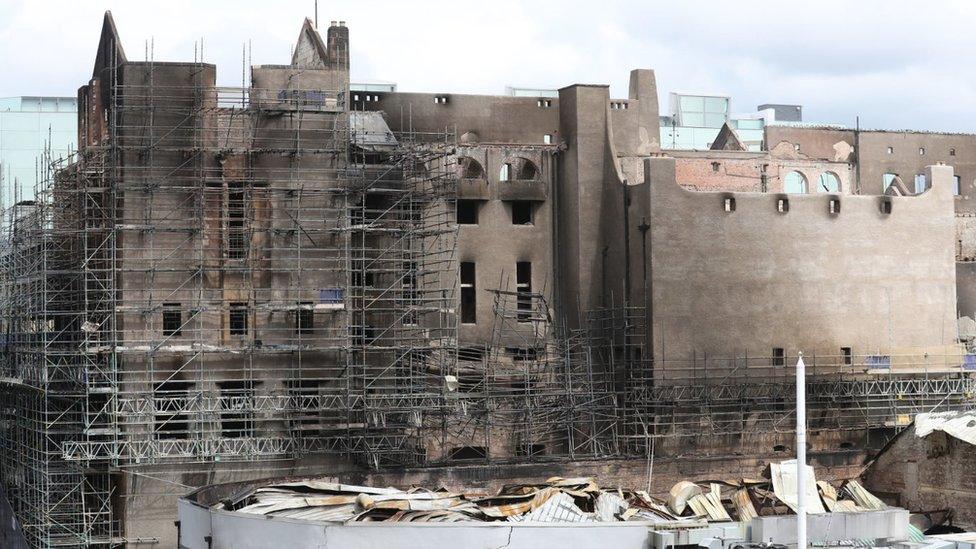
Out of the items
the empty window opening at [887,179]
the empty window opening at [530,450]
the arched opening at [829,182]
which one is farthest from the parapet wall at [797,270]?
the empty window opening at [887,179]

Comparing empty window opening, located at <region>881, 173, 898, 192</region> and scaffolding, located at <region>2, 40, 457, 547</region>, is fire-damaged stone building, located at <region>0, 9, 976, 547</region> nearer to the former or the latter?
scaffolding, located at <region>2, 40, 457, 547</region>

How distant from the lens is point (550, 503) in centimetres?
3578

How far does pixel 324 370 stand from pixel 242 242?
4.04 m

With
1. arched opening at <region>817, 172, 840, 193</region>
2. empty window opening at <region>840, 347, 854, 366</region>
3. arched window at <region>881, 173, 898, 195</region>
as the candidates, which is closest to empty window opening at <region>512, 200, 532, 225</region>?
empty window opening at <region>840, 347, 854, 366</region>

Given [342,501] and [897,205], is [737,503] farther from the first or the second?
[897,205]

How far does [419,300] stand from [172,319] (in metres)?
6.56

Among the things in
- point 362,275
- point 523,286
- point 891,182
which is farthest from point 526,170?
point 891,182

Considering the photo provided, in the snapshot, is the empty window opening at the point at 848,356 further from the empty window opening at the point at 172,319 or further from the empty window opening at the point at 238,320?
the empty window opening at the point at 172,319

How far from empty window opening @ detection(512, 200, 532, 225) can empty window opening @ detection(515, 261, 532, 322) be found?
4.44 ft

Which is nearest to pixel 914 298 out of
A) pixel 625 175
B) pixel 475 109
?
pixel 625 175

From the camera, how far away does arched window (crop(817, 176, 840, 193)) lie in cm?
6099

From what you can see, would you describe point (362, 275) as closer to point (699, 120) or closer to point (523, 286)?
point (523, 286)

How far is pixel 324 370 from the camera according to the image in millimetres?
44594

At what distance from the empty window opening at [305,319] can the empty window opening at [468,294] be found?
6.98 meters
